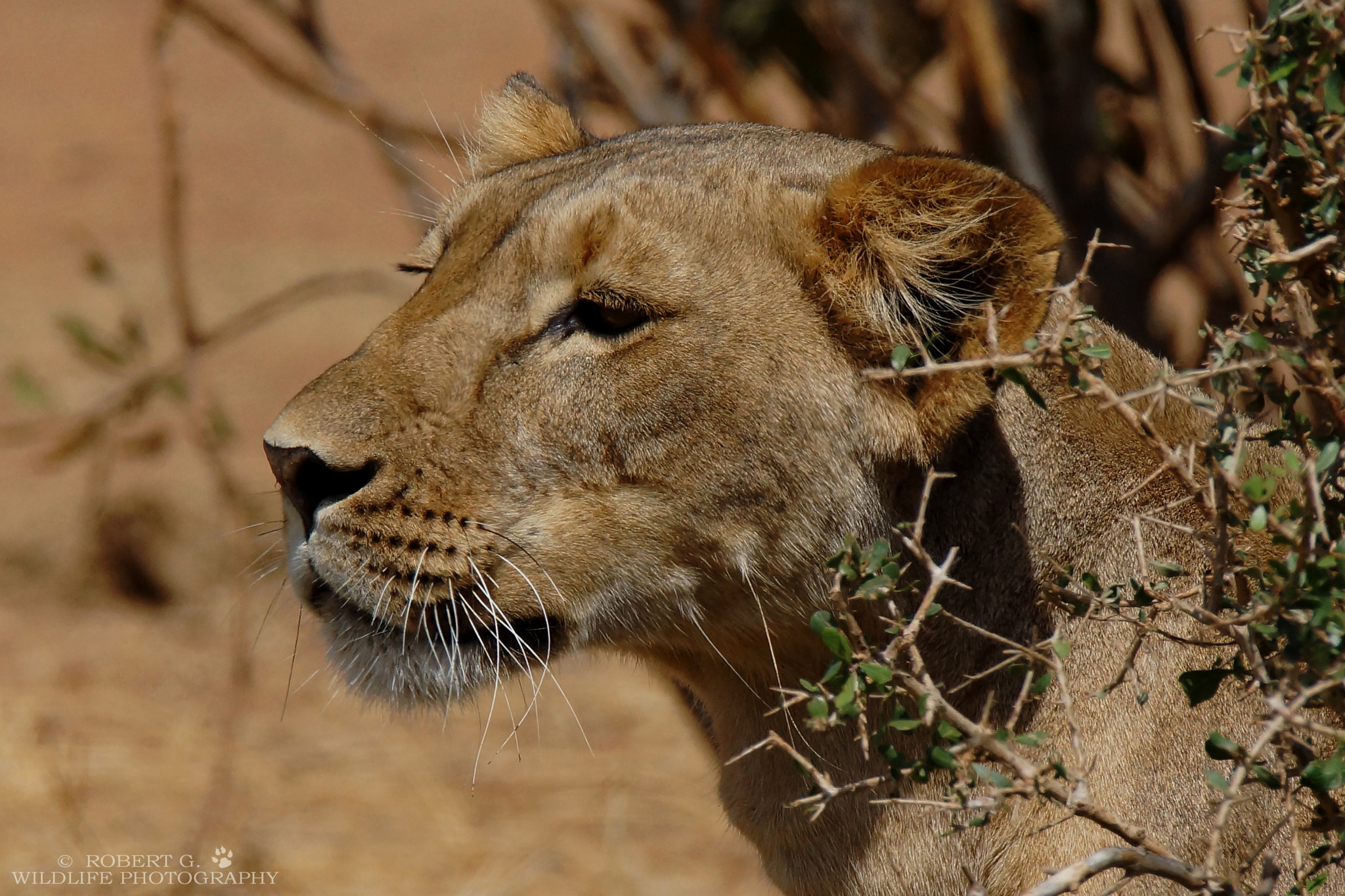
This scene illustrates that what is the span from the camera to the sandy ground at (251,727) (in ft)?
14.3

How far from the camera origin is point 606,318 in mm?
2309

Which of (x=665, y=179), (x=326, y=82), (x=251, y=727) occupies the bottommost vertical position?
(x=251, y=727)

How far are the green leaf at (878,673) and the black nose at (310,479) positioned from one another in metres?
0.87

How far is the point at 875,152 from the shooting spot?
102 inches

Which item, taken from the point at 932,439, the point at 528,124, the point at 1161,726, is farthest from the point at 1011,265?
the point at 528,124

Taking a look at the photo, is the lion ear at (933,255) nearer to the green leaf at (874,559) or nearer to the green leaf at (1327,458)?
the green leaf at (874,559)

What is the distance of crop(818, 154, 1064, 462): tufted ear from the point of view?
212 centimetres

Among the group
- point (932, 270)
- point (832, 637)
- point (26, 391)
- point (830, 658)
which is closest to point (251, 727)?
point (26, 391)

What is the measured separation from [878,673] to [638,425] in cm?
69

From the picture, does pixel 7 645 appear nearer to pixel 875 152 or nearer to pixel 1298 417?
pixel 875 152

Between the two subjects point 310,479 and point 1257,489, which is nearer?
point 1257,489

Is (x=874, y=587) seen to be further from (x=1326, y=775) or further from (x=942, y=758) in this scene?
(x=1326, y=775)

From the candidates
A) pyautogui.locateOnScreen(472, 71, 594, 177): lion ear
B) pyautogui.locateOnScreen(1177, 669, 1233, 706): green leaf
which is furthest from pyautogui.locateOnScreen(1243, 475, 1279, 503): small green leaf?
pyautogui.locateOnScreen(472, 71, 594, 177): lion ear

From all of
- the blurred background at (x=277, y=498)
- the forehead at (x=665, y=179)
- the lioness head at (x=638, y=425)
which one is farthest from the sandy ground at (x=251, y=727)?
the forehead at (x=665, y=179)
